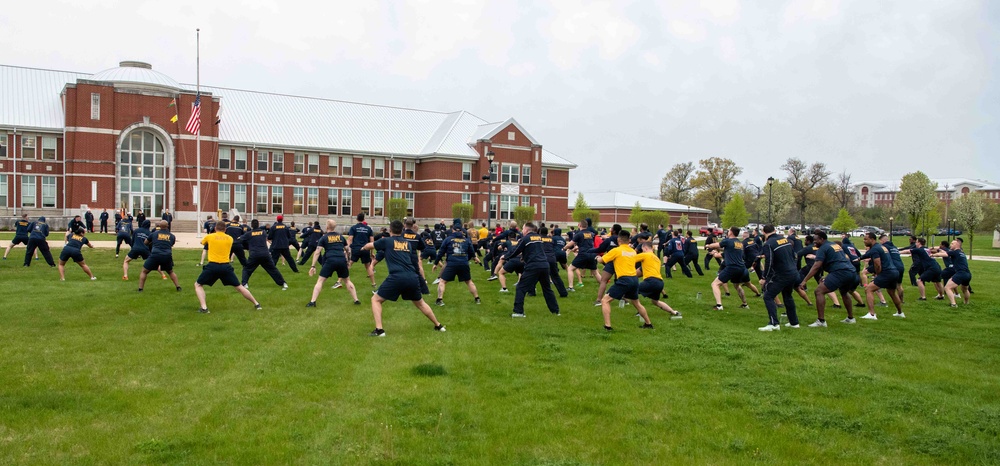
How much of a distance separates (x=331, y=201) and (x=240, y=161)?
310 inches

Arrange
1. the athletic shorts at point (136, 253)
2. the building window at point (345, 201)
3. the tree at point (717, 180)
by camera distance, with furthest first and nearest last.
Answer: the tree at point (717, 180) < the building window at point (345, 201) < the athletic shorts at point (136, 253)

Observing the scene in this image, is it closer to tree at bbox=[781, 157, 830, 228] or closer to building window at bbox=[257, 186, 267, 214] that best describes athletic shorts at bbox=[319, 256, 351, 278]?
building window at bbox=[257, 186, 267, 214]

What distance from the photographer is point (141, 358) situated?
9.33 meters

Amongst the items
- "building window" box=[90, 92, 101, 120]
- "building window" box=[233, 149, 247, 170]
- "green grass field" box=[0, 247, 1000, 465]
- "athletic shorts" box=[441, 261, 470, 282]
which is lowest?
"green grass field" box=[0, 247, 1000, 465]

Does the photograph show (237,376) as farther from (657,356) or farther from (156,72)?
(156,72)

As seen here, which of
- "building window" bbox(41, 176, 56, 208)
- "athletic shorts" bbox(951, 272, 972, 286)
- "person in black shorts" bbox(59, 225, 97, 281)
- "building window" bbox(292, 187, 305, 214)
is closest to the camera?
"athletic shorts" bbox(951, 272, 972, 286)

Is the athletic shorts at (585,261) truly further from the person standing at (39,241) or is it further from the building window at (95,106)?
the building window at (95,106)

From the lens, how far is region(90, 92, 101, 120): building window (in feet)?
157

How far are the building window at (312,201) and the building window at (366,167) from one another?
4187mm

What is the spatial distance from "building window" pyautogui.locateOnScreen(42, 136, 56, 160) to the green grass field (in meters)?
42.2

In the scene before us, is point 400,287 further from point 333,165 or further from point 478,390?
point 333,165

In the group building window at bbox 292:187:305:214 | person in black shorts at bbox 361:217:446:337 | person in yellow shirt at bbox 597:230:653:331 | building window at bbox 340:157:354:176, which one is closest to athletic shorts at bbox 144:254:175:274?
person in black shorts at bbox 361:217:446:337

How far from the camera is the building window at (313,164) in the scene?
2281 inches

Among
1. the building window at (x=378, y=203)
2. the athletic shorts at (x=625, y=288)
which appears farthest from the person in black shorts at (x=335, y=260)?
the building window at (x=378, y=203)
